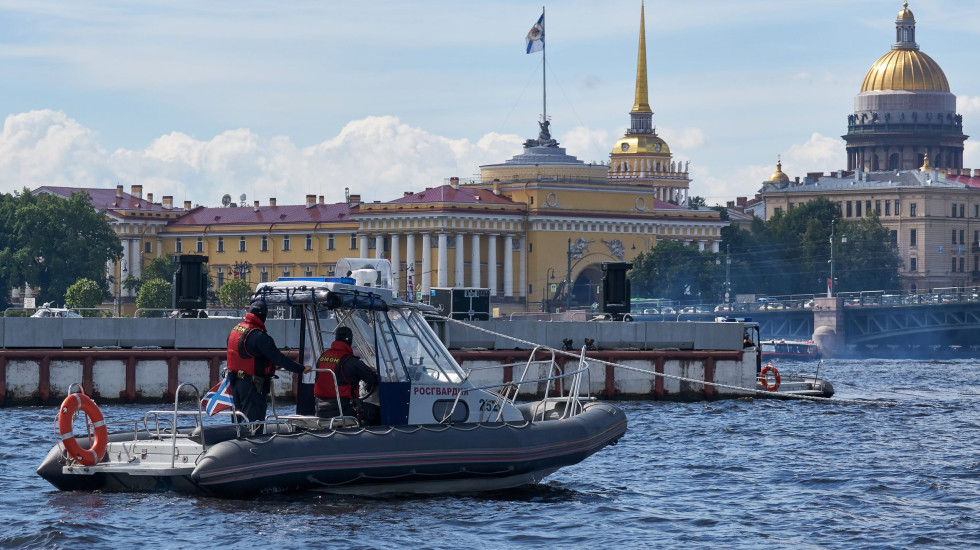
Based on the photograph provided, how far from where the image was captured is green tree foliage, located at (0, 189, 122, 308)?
121562mm

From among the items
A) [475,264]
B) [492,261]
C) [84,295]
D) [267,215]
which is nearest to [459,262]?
[475,264]

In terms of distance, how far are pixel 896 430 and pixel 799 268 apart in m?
125

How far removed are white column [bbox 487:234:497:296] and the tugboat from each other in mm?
110795

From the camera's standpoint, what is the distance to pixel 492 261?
13938cm

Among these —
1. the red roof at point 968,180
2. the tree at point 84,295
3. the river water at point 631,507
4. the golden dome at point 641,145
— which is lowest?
the river water at point 631,507

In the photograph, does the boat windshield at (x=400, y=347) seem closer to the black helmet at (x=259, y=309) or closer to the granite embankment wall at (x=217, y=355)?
the black helmet at (x=259, y=309)

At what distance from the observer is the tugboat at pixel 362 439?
79.9 feet

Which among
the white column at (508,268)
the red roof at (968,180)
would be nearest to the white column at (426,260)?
the white column at (508,268)

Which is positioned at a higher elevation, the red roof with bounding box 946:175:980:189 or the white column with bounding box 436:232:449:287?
the red roof with bounding box 946:175:980:189

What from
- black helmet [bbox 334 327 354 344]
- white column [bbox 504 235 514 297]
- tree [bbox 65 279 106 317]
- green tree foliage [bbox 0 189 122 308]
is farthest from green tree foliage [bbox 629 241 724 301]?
black helmet [bbox 334 327 354 344]

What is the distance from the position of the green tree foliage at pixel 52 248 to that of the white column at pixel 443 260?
25.3 metres

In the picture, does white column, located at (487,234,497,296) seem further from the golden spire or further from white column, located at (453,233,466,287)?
the golden spire

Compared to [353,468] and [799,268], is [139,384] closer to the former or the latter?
[353,468]

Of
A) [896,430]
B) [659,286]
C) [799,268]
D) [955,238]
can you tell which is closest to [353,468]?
[896,430]
